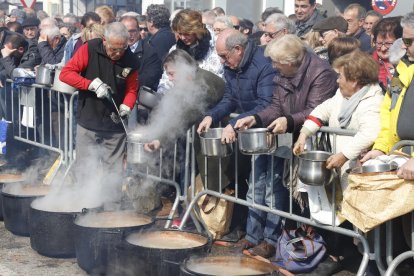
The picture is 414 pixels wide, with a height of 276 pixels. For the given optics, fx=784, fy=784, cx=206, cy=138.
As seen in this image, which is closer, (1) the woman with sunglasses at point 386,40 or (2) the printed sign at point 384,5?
(1) the woman with sunglasses at point 386,40

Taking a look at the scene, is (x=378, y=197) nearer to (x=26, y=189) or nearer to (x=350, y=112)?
(x=350, y=112)

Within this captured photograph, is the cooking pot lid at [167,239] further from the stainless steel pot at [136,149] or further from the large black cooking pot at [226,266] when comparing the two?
the stainless steel pot at [136,149]

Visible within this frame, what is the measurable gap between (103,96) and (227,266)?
8.95 feet

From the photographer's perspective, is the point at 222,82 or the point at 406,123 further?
the point at 222,82

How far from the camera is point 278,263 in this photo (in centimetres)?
633

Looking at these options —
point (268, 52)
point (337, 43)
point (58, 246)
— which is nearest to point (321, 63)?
point (268, 52)

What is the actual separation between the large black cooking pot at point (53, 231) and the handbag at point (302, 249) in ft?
5.65

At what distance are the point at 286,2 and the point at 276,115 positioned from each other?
1237 cm

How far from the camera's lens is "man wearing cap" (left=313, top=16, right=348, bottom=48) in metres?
8.06

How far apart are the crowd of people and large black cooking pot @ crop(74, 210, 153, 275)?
2.88ft

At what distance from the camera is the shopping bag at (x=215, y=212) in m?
7.21

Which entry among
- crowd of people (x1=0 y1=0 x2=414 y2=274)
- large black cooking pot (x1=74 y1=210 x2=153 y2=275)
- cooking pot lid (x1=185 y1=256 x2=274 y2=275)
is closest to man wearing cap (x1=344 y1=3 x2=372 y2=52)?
crowd of people (x1=0 y1=0 x2=414 y2=274)

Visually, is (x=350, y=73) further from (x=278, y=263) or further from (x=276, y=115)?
(x=278, y=263)

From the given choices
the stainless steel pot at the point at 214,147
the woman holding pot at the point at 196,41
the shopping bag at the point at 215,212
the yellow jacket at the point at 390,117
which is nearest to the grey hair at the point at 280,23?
the woman holding pot at the point at 196,41
